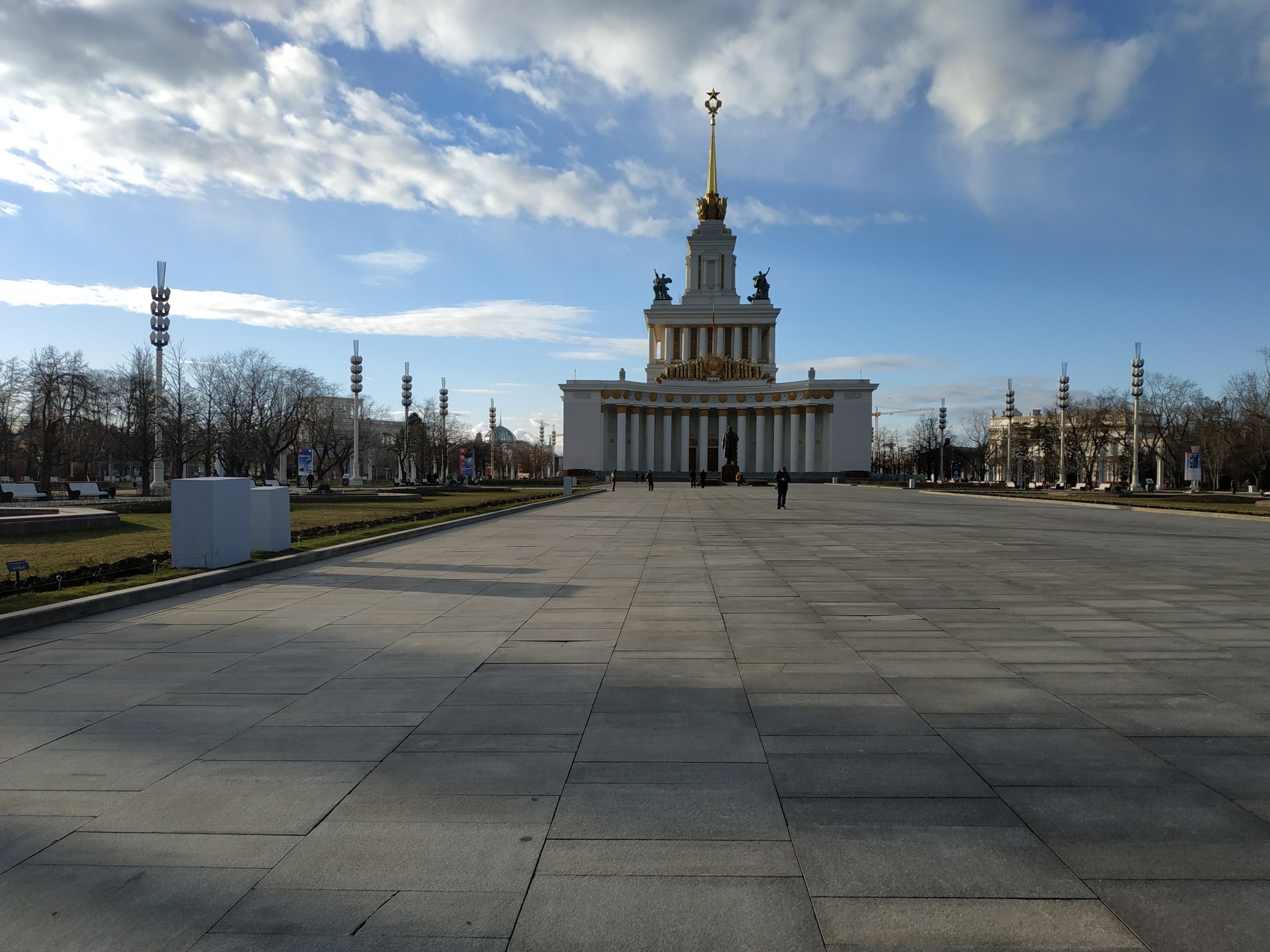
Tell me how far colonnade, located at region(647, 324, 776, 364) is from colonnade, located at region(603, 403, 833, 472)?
1462 centimetres

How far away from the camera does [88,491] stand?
38.0m

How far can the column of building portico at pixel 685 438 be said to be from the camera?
101875 mm

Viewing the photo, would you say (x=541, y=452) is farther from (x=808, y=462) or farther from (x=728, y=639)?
(x=728, y=639)

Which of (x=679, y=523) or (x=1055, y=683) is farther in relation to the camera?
(x=679, y=523)

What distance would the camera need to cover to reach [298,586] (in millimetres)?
11219

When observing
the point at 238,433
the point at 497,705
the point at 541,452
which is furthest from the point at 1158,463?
the point at 541,452

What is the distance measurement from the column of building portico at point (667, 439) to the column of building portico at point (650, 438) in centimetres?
102

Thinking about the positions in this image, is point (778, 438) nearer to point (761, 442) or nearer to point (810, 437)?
point (761, 442)

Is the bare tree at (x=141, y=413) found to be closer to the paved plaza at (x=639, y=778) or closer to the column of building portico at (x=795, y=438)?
the paved plaza at (x=639, y=778)

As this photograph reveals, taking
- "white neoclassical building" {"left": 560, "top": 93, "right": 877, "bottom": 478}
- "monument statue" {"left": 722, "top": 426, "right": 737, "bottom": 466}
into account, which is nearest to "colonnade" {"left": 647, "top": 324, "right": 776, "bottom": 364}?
"white neoclassical building" {"left": 560, "top": 93, "right": 877, "bottom": 478}

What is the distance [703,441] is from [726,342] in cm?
1827

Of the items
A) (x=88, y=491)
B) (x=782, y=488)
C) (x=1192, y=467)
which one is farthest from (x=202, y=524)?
(x=1192, y=467)

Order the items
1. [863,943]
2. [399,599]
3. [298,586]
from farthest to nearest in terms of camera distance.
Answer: [298,586] < [399,599] < [863,943]

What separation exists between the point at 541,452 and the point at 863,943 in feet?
523
